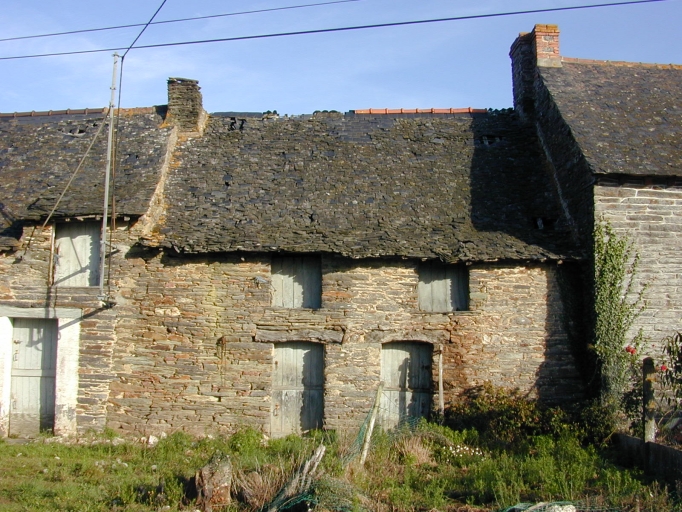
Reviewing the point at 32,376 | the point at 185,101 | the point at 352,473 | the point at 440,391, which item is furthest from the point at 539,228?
the point at 32,376

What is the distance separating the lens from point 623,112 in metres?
14.4

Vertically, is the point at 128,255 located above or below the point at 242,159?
below

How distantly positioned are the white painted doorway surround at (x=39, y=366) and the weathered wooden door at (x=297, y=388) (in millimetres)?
3777

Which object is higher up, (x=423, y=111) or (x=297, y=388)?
(x=423, y=111)

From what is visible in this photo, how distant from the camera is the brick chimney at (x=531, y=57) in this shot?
1625cm

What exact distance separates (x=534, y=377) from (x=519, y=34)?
9206 millimetres

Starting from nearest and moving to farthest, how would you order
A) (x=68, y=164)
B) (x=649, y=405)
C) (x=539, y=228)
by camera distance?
(x=649, y=405)
(x=539, y=228)
(x=68, y=164)

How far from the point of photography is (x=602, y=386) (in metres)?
11.8

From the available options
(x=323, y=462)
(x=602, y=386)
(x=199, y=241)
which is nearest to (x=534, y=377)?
(x=602, y=386)

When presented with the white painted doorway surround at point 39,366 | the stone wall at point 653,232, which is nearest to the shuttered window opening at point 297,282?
the white painted doorway surround at point 39,366

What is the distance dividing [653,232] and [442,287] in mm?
4075

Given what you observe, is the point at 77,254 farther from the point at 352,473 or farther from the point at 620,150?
the point at 620,150

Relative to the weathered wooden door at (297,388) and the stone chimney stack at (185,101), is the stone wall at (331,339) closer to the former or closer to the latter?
the weathered wooden door at (297,388)

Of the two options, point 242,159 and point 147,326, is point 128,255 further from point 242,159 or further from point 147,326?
point 242,159
